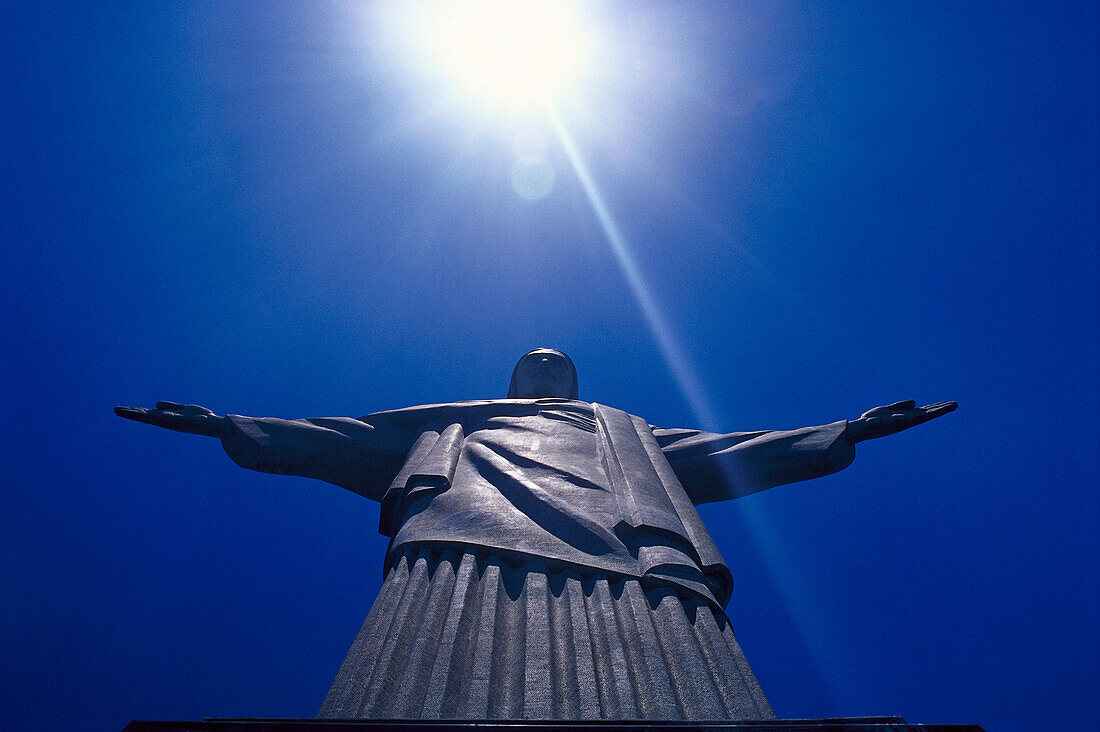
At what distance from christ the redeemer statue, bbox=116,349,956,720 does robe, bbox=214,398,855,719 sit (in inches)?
0.5

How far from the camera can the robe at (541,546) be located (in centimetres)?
397

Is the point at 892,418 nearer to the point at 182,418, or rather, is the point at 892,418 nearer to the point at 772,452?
the point at 772,452

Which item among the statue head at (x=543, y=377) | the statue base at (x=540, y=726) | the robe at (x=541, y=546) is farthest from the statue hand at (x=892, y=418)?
the statue base at (x=540, y=726)

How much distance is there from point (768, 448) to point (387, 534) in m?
3.69

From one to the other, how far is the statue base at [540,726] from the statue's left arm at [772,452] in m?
4.92

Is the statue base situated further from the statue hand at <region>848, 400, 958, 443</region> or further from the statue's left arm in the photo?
the statue hand at <region>848, 400, 958, 443</region>

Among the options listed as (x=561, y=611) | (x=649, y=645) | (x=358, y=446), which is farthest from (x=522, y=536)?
(x=358, y=446)

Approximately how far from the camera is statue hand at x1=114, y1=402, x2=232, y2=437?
7.14 meters

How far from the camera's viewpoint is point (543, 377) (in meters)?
9.60

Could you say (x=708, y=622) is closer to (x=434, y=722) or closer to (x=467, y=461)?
(x=434, y=722)

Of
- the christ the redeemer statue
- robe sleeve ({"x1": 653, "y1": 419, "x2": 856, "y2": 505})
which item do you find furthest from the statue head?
robe sleeve ({"x1": 653, "y1": 419, "x2": 856, "y2": 505})

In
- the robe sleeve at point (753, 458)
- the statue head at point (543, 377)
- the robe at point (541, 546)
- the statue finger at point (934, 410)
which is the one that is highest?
the statue head at point (543, 377)

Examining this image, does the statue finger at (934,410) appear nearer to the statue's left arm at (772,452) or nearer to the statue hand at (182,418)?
the statue's left arm at (772,452)

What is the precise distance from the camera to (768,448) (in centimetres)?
791
